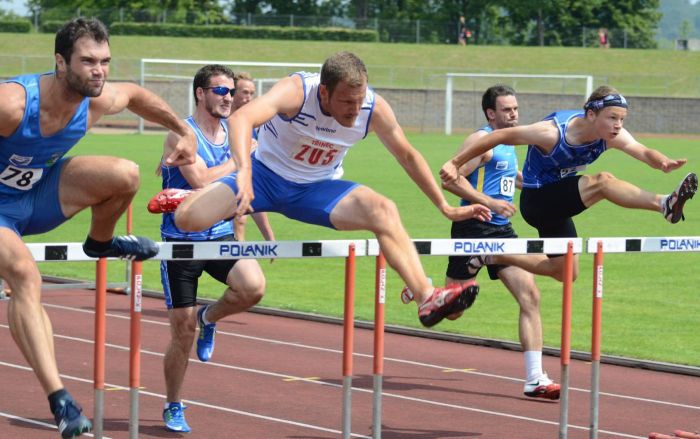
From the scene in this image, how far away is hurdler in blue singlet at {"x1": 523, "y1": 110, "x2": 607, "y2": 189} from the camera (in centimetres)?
846

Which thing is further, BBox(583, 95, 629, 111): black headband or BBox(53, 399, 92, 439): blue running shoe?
BBox(583, 95, 629, 111): black headband

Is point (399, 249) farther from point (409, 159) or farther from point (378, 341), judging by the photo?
point (409, 159)

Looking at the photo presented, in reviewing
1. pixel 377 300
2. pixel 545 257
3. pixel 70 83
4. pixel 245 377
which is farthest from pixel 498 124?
pixel 70 83

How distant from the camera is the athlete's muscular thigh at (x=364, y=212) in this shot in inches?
255

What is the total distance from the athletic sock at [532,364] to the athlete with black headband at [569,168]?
0.56 metres

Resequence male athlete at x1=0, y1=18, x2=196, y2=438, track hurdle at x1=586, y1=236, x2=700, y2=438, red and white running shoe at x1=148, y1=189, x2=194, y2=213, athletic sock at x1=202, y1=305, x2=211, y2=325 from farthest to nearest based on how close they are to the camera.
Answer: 1. athletic sock at x1=202, y1=305, x2=211, y2=325
2. track hurdle at x1=586, y1=236, x2=700, y2=438
3. red and white running shoe at x1=148, y1=189, x2=194, y2=213
4. male athlete at x1=0, y1=18, x2=196, y2=438

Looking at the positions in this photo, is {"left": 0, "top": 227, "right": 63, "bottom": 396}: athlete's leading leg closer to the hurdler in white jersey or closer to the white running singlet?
the hurdler in white jersey

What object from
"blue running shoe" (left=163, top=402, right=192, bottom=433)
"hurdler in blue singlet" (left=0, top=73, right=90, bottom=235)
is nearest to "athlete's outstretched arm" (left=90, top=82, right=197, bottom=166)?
"hurdler in blue singlet" (left=0, top=73, right=90, bottom=235)

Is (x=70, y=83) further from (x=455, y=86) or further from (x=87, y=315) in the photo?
(x=455, y=86)

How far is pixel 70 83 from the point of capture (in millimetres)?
5770

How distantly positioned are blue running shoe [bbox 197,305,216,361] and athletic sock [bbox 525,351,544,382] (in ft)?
7.02

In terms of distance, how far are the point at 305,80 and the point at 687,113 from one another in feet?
145

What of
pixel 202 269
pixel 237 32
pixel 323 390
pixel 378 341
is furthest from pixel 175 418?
pixel 237 32

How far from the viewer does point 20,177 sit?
5945 mm
